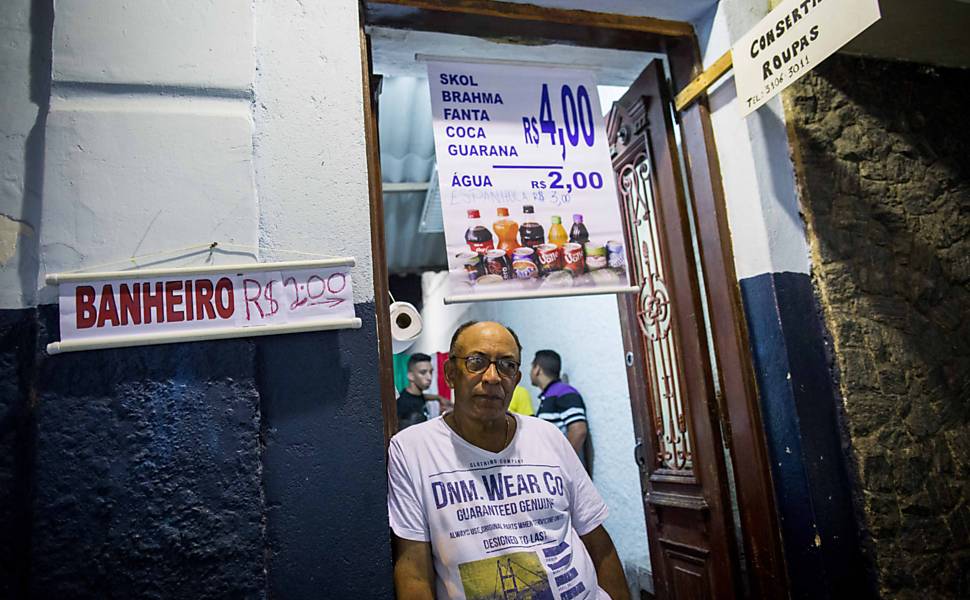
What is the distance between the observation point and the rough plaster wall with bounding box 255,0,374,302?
206 cm

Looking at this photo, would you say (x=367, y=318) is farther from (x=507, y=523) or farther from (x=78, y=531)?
(x=78, y=531)

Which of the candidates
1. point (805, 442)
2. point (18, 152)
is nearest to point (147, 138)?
point (18, 152)

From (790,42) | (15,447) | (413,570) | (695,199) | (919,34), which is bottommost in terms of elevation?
(413,570)

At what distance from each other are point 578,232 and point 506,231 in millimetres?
308

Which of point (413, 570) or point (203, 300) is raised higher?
point (203, 300)

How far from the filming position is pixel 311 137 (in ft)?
6.97

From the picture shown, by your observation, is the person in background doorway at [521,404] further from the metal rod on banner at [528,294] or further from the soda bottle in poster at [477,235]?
the soda bottle in poster at [477,235]

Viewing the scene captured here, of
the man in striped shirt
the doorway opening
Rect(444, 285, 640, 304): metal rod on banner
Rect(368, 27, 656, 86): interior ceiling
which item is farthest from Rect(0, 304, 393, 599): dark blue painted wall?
the man in striped shirt

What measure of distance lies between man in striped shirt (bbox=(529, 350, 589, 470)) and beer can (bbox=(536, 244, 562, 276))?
2.35 metres

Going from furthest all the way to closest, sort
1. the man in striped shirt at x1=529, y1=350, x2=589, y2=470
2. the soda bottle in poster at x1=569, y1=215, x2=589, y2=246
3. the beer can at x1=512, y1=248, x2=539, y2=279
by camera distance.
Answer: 1. the man in striped shirt at x1=529, y1=350, x2=589, y2=470
2. the soda bottle in poster at x1=569, y1=215, x2=589, y2=246
3. the beer can at x1=512, y1=248, x2=539, y2=279

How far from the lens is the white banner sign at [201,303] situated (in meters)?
1.86

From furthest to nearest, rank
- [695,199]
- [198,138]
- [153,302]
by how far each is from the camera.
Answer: [695,199] < [198,138] < [153,302]

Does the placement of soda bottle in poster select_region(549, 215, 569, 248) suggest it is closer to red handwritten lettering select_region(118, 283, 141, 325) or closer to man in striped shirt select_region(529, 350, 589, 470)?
red handwritten lettering select_region(118, 283, 141, 325)

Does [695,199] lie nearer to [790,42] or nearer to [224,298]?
[790,42]
